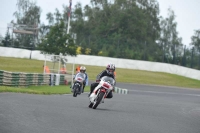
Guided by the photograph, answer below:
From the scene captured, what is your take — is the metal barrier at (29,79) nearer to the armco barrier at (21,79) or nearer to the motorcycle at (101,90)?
the armco barrier at (21,79)

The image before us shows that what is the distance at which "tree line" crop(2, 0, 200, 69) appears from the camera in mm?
47875

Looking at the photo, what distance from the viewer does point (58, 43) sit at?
4594 centimetres

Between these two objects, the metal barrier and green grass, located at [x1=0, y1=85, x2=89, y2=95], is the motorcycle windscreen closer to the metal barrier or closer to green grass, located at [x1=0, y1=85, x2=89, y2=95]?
green grass, located at [x1=0, y1=85, x2=89, y2=95]

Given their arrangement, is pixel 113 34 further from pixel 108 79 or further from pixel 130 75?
pixel 108 79

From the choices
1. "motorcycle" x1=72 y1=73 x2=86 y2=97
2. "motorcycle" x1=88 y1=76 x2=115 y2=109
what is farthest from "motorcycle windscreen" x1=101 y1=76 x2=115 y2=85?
"motorcycle" x1=72 y1=73 x2=86 y2=97

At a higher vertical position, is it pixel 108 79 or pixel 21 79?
pixel 108 79

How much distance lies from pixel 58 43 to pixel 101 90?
97.4 ft

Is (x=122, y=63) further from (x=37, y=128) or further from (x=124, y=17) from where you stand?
(x=37, y=128)

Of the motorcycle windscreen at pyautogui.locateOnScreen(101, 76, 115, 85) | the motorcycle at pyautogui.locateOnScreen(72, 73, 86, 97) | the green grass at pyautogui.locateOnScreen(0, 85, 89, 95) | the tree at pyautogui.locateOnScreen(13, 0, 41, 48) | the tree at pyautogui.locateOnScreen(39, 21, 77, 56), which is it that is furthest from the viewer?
the tree at pyautogui.locateOnScreen(13, 0, 41, 48)

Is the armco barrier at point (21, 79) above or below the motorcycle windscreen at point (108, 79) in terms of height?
below

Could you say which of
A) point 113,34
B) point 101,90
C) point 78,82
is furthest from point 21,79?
point 113,34

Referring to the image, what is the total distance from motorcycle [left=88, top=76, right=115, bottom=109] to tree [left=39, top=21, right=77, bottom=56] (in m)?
28.8

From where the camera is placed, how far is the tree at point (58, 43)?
45875 mm

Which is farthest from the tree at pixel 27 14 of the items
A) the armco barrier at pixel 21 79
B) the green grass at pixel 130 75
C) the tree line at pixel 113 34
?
the armco barrier at pixel 21 79
